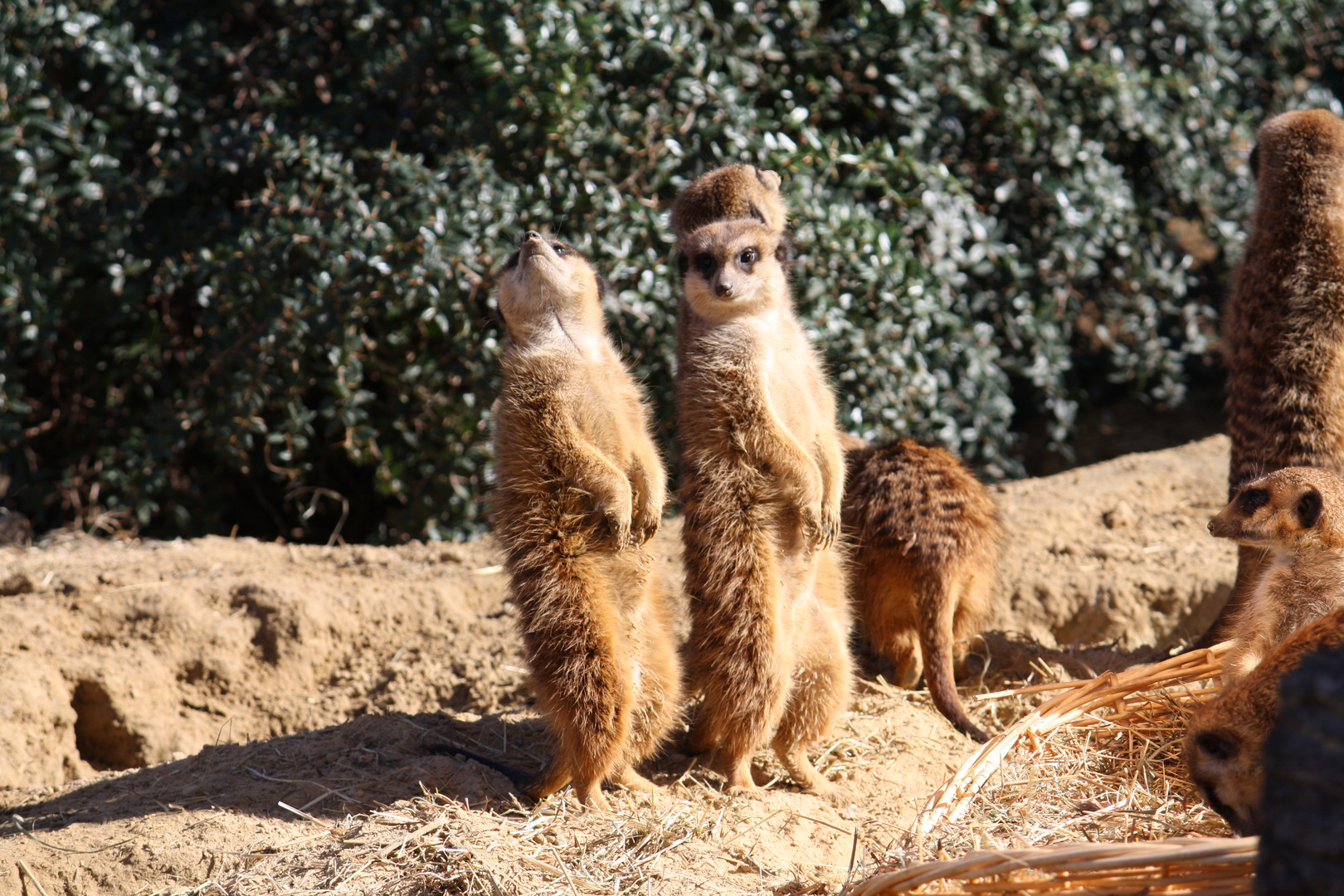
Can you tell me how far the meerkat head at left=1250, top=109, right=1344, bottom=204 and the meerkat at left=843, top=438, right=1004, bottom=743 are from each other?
127 centimetres

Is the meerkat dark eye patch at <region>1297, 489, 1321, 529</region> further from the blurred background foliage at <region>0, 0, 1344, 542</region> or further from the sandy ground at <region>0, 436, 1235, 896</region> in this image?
the blurred background foliage at <region>0, 0, 1344, 542</region>

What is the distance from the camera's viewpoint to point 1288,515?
8.40 feet

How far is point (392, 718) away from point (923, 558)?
63.5 inches

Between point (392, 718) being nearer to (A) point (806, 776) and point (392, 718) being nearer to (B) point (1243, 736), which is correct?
A: (A) point (806, 776)

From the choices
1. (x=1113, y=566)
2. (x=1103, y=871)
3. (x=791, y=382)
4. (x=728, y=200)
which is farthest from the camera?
(x=1113, y=566)

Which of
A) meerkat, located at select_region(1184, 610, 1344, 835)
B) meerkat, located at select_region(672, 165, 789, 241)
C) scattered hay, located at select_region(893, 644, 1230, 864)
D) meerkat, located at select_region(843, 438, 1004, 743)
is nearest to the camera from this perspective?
meerkat, located at select_region(1184, 610, 1344, 835)

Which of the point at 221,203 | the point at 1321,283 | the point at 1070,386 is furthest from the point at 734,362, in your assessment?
the point at 1070,386

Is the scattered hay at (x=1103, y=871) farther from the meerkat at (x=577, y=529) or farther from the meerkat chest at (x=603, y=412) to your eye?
the meerkat chest at (x=603, y=412)

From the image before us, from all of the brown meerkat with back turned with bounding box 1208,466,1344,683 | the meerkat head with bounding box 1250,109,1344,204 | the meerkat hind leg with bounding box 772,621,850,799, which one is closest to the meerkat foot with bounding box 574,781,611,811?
the meerkat hind leg with bounding box 772,621,850,799

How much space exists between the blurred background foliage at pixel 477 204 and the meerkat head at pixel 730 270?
128 centimetres

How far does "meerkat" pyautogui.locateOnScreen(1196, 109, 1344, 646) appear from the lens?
122 inches

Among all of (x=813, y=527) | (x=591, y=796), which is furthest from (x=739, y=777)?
(x=813, y=527)

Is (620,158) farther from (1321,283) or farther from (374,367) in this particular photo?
(1321,283)

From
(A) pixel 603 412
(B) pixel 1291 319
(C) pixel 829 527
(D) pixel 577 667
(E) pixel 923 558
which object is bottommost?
(D) pixel 577 667
